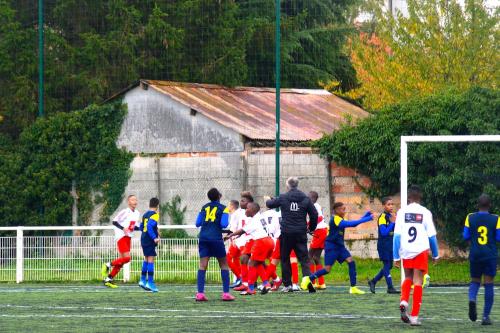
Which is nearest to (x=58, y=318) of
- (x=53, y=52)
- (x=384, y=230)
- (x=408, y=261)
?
(x=408, y=261)

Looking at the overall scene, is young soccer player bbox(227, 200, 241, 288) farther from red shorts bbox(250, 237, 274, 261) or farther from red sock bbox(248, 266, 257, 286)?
red sock bbox(248, 266, 257, 286)

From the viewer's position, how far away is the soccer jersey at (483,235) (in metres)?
16.3

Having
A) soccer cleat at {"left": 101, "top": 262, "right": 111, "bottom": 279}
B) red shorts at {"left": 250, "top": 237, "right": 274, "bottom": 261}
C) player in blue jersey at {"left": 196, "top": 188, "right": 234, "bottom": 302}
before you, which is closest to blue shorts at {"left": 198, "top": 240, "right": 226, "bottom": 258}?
player in blue jersey at {"left": 196, "top": 188, "right": 234, "bottom": 302}

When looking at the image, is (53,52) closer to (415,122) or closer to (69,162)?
(69,162)

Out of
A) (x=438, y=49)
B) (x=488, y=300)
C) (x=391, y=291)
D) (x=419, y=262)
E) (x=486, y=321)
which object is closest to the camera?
(x=486, y=321)

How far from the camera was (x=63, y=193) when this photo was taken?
31.2m

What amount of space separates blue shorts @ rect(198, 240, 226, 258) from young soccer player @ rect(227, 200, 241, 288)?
314 cm

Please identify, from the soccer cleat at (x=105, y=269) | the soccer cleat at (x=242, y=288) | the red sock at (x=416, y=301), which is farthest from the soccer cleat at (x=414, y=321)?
the soccer cleat at (x=105, y=269)

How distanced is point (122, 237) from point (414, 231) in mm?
9274

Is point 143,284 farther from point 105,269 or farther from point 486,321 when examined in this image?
point 486,321

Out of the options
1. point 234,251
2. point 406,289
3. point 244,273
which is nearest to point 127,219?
point 234,251

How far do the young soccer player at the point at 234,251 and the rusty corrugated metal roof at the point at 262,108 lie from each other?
20.1ft

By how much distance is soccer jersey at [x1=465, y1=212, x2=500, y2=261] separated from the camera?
53.5ft

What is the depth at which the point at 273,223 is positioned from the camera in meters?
22.7
